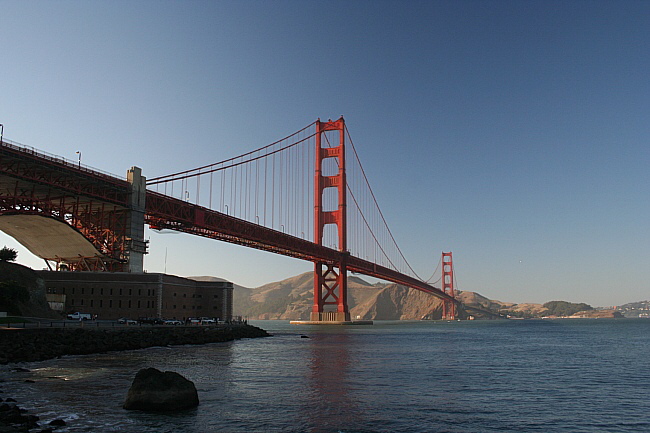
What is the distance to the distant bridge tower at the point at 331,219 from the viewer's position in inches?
4208

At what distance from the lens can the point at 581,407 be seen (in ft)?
65.7

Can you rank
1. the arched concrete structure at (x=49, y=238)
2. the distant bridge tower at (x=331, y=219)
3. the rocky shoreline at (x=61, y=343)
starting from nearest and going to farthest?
1. the rocky shoreline at (x=61, y=343)
2. the arched concrete structure at (x=49, y=238)
3. the distant bridge tower at (x=331, y=219)

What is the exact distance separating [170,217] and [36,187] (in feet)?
54.2

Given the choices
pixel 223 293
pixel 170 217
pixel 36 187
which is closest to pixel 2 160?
pixel 36 187

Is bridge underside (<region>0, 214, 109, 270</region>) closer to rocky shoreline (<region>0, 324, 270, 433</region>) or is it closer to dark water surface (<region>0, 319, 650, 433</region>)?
rocky shoreline (<region>0, 324, 270, 433</region>)

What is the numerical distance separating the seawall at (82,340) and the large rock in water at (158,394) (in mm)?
14162

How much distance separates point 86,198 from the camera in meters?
59.0

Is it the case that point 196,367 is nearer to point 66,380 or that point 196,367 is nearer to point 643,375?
point 66,380

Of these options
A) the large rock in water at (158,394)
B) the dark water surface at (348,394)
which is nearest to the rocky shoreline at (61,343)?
the dark water surface at (348,394)

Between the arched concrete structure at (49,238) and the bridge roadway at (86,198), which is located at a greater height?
the bridge roadway at (86,198)

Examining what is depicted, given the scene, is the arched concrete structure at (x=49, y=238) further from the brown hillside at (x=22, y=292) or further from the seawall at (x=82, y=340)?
the seawall at (x=82, y=340)

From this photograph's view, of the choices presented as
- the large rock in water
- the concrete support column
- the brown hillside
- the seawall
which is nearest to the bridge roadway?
the concrete support column

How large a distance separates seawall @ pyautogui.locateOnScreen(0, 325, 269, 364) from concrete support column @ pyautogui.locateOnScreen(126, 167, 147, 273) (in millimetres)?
12192

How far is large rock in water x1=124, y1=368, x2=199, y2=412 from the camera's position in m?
17.5
